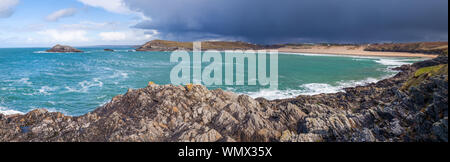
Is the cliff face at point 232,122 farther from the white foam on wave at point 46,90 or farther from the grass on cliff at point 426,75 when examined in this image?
the white foam on wave at point 46,90

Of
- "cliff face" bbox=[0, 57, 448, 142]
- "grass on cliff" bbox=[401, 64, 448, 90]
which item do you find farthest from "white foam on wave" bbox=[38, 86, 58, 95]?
"grass on cliff" bbox=[401, 64, 448, 90]

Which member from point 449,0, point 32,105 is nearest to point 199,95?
point 449,0

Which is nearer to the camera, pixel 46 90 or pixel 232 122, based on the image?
pixel 232 122

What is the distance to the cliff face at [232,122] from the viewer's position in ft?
33.1

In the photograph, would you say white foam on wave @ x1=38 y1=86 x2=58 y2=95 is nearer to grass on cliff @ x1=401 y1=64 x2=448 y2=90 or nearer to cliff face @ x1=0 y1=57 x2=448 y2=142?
cliff face @ x1=0 y1=57 x2=448 y2=142

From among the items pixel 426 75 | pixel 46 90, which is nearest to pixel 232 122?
pixel 426 75

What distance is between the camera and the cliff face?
10094 mm

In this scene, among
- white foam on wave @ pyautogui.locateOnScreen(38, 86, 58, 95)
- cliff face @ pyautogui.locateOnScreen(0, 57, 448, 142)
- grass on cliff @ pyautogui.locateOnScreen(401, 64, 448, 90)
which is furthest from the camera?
white foam on wave @ pyautogui.locateOnScreen(38, 86, 58, 95)

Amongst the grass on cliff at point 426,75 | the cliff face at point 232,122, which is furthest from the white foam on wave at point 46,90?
the grass on cliff at point 426,75

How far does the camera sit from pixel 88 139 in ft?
39.4

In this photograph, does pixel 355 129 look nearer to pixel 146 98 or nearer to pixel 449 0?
pixel 449 0

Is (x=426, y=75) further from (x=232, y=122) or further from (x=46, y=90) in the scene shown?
(x=46, y=90)

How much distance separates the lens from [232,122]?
1320cm
